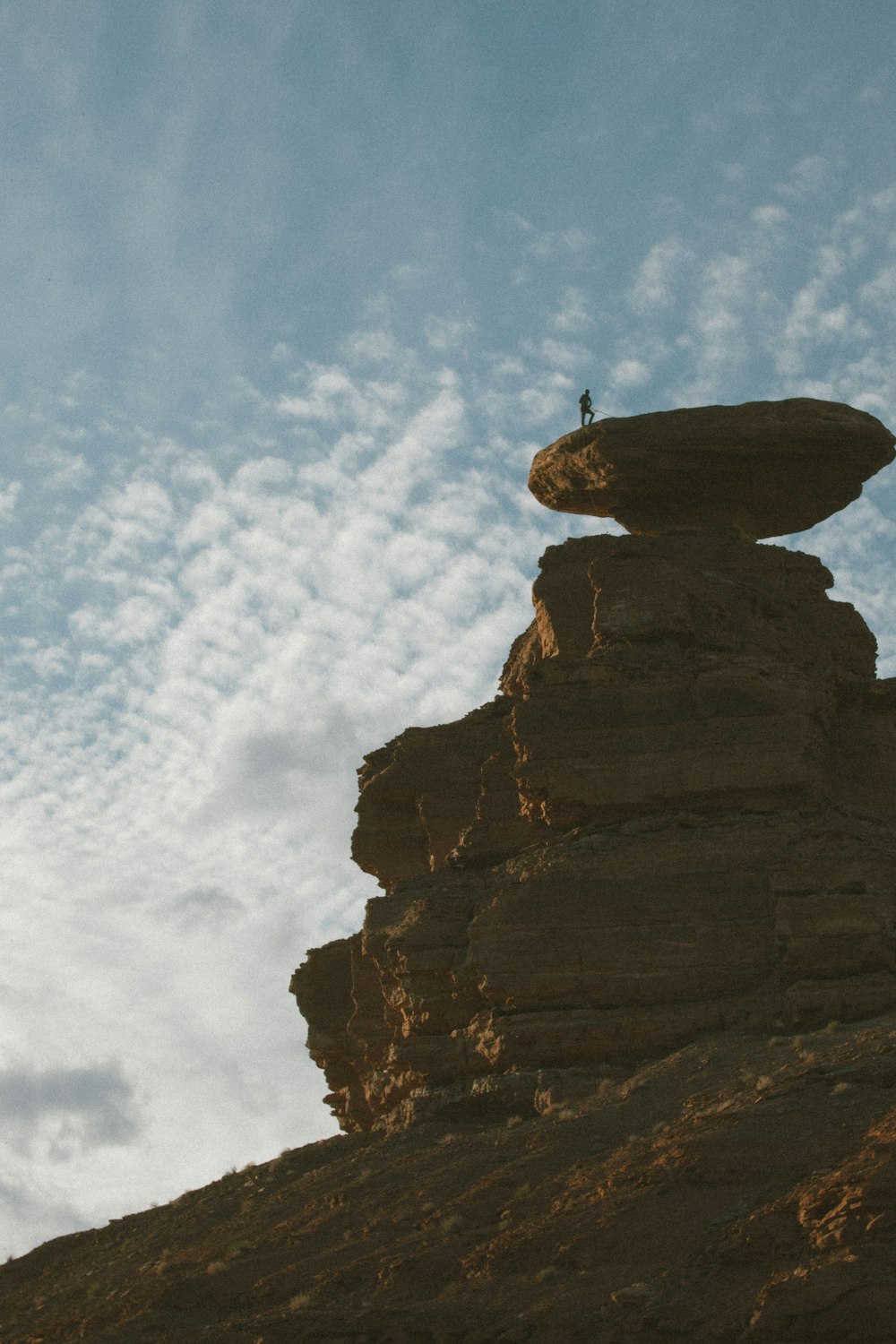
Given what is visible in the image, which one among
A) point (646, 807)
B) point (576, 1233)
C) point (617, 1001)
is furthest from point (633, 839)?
point (576, 1233)

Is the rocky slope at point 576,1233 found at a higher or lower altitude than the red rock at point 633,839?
lower

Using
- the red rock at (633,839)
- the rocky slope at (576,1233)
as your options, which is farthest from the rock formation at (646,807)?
the rocky slope at (576,1233)

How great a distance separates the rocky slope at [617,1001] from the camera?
21.7 metres

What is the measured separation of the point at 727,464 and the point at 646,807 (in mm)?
8185

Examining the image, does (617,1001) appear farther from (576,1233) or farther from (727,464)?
(727,464)

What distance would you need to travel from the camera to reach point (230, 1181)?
1219 inches

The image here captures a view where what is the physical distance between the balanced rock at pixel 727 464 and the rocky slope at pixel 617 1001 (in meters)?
0.08

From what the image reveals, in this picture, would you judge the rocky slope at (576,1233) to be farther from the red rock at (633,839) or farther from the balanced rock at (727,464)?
the balanced rock at (727,464)

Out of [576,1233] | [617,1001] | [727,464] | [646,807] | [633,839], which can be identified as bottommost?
[576,1233]

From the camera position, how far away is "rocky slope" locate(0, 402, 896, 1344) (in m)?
21.7

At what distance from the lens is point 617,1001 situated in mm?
30172

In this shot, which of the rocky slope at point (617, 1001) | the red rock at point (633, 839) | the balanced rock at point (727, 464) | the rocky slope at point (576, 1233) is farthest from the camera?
the balanced rock at point (727, 464)

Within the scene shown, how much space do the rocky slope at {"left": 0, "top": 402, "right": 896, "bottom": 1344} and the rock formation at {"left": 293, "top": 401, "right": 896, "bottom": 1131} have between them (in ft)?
0.19

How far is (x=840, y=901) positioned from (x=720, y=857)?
2154 millimetres
